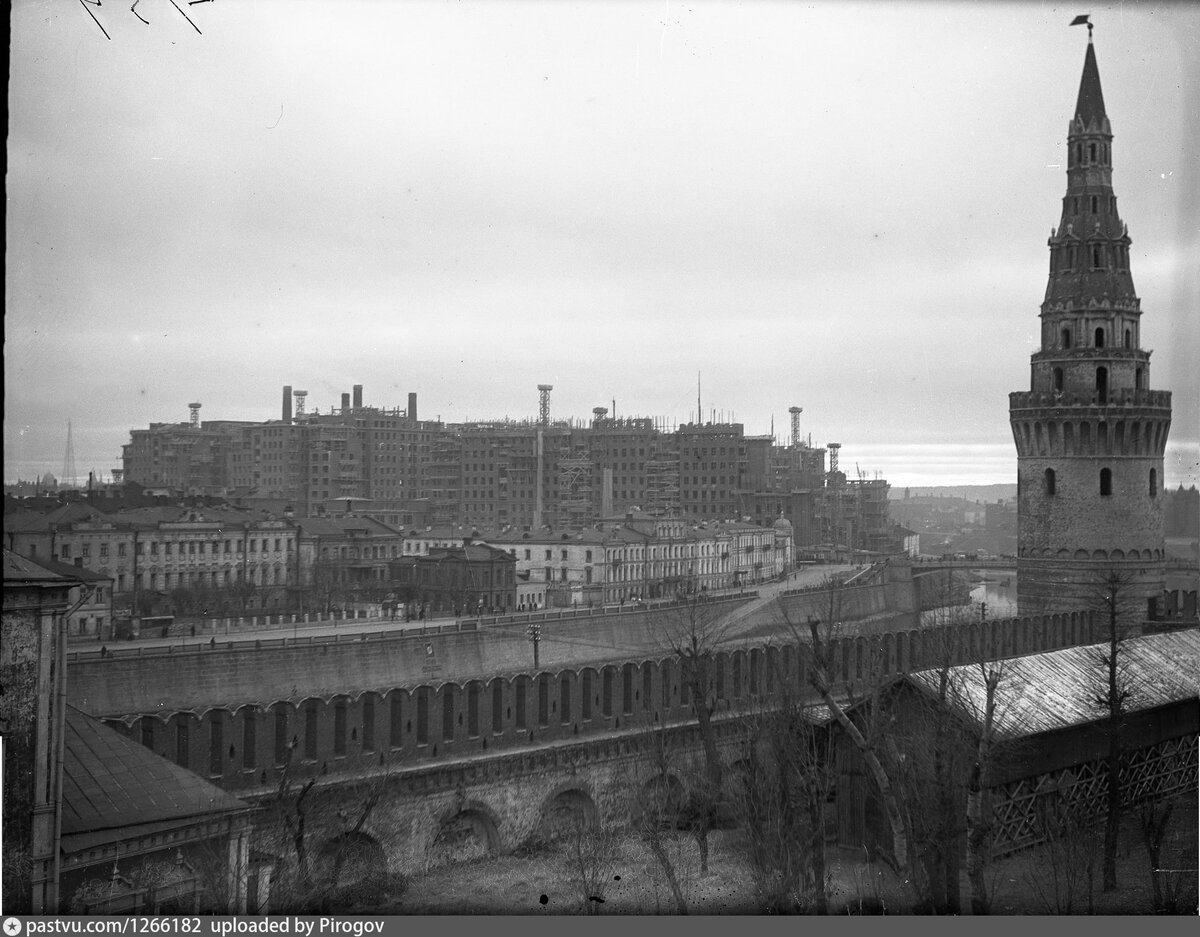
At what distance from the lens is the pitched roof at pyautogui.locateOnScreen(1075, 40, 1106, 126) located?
13.1 meters

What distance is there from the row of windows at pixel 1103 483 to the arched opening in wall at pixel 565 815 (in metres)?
13.2

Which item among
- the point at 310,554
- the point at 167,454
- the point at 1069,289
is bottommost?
the point at 310,554

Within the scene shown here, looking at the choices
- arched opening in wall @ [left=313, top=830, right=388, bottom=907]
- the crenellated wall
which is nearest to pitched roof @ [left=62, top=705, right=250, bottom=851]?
arched opening in wall @ [left=313, top=830, right=388, bottom=907]

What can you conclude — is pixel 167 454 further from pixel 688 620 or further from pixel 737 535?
pixel 737 535

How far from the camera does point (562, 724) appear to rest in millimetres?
22312

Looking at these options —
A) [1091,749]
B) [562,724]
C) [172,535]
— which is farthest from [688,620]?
[1091,749]

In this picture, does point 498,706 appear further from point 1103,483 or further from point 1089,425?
point 1103,483

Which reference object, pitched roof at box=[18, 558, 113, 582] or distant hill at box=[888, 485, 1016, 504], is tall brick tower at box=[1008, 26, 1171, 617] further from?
pitched roof at box=[18, 558, 113, 582]

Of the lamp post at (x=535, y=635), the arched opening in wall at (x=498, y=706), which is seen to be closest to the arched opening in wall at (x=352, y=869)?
the arched opening in wall at (x=498, y=706)

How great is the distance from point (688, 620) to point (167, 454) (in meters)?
16.0

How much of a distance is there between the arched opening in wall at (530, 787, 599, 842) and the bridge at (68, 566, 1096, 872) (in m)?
0.03

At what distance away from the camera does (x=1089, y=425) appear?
25.5m

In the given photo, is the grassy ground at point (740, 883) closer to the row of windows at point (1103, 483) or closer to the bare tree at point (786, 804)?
the bare tree at point (786, 804)
